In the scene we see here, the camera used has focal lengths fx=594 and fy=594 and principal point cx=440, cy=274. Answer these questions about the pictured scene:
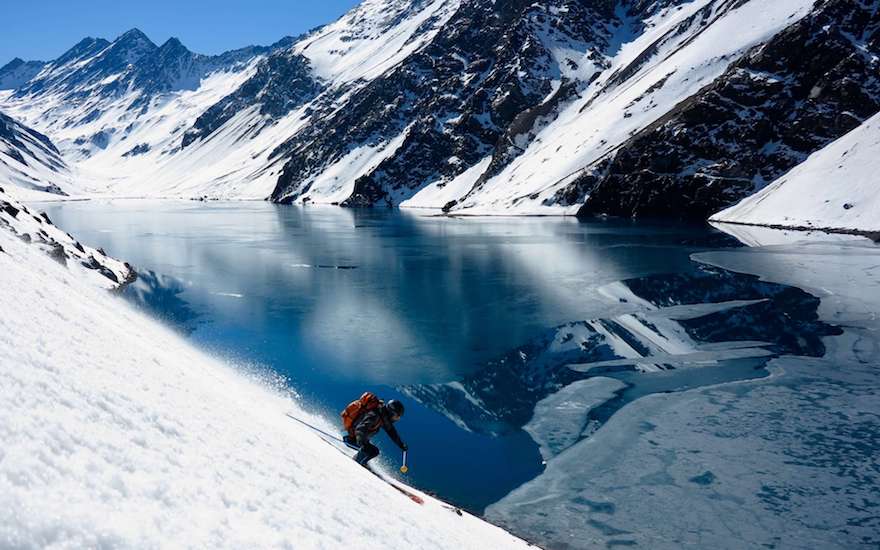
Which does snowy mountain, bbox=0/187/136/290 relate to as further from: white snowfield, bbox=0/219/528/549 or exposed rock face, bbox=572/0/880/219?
exposed rock face, bbox=572/0/880/219

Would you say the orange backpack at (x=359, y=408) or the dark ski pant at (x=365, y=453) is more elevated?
the orange backpack at (x=359, y=408)

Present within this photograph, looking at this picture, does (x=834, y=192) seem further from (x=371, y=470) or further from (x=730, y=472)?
(x=371, y=470)

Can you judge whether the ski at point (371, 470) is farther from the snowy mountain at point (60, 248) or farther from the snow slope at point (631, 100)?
the snow slope at point (631, 100)

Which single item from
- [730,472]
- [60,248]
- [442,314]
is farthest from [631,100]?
[730,472]

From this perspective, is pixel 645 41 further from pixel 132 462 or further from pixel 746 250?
pixel 132 462

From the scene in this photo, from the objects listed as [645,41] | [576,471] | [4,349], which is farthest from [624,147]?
[4,349]

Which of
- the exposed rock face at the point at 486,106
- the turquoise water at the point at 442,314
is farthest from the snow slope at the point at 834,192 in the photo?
the exposed rock face at the point at 486,106
